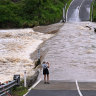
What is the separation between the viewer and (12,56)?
33.0 meters

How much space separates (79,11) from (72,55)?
43.9 metres

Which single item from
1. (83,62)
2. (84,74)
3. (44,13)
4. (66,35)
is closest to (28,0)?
(44,13)

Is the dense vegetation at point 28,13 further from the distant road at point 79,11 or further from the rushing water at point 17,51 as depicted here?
the rushing water at point 17,51

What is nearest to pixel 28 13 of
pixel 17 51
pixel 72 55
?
pixel 17 51

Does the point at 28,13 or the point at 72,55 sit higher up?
the point at 28,13

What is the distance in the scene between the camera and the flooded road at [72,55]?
906 inches

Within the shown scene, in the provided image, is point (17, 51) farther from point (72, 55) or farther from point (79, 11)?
point (79, 11)

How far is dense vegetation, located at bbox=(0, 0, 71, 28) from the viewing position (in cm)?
6188

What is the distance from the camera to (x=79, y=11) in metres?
72.9

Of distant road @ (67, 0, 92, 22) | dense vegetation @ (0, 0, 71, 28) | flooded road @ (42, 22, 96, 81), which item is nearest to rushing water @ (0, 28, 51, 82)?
flooded road @ (42, 22, 96, 81)

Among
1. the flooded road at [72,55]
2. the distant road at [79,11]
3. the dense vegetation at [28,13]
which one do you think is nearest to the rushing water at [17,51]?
the flooded road at [72,55]

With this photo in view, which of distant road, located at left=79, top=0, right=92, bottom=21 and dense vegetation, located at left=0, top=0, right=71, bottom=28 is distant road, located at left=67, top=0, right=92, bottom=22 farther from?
dense vegetation, located at left=0, top=0, right=71, bottom=28

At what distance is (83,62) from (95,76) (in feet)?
15.9

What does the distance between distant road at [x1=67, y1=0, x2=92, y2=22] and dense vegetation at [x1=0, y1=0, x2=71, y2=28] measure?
2852mm
